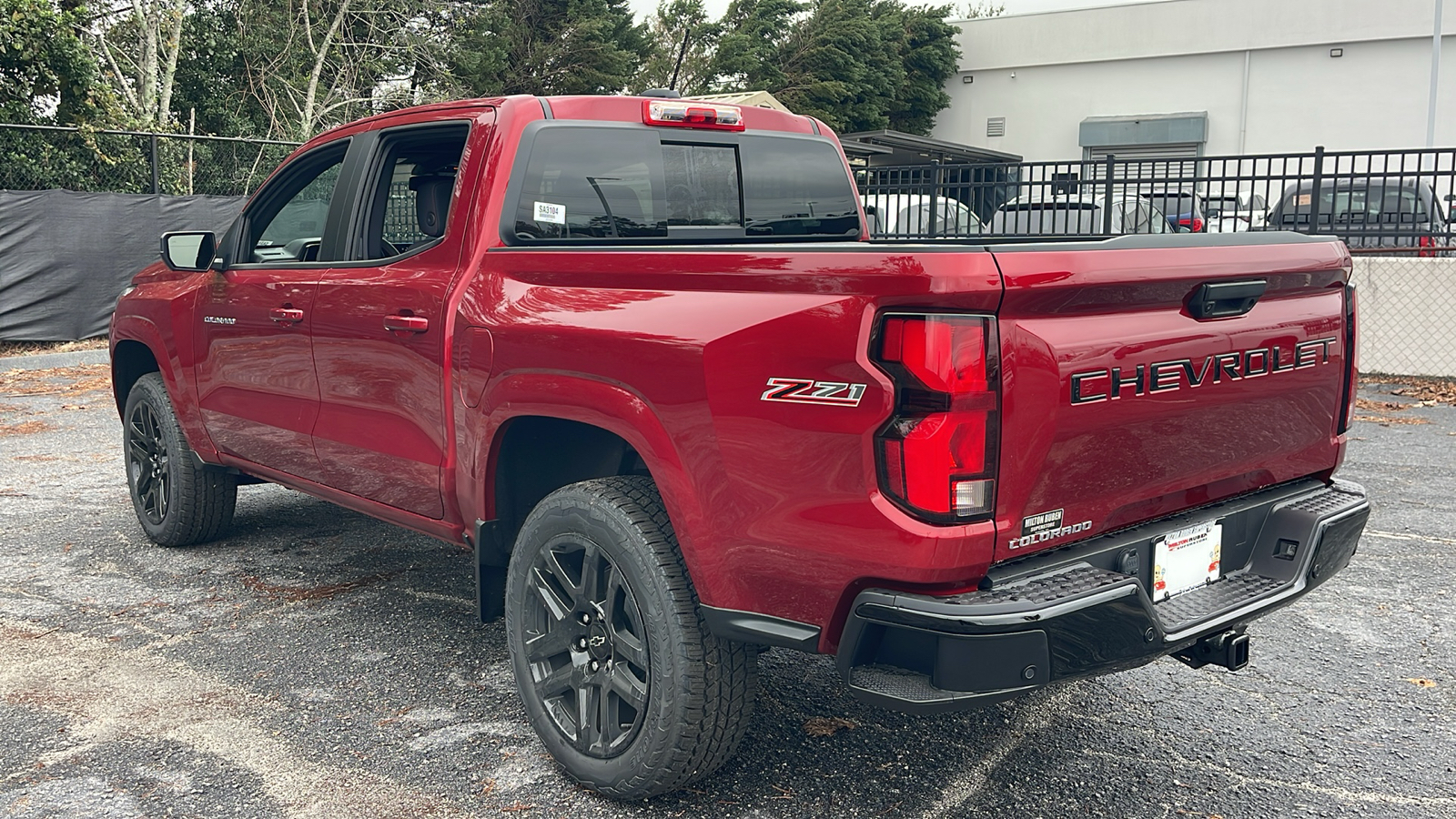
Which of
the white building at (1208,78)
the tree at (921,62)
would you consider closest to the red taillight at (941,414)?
the white building at (1208,78)

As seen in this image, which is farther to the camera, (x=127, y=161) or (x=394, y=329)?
(x=127, y=161)

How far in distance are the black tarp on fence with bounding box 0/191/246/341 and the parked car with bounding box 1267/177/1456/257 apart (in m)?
12.6

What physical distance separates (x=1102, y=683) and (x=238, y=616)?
10.7 feet

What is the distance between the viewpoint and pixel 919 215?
13.1 metres

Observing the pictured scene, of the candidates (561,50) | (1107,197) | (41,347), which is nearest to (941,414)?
(1107,197)

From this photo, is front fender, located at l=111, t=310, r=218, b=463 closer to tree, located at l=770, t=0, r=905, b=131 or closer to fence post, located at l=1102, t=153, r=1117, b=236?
fence post, located at l=1102, t=153, r=1117, b=236

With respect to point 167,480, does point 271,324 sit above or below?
above

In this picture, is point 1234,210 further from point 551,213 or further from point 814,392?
point 814,392

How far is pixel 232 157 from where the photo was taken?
15.6m

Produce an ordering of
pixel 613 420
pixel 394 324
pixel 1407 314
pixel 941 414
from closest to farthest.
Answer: pixel 941 414
pixel 613 420
pixel 394 324
pixel 1407 314

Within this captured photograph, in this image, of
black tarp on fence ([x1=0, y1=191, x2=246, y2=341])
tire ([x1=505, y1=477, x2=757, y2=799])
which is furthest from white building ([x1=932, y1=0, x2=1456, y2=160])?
tire ([x1=505, y1=477, x2=757, y2=799])

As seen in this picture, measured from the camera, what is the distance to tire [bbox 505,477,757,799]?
2.81 m

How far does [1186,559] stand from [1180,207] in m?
9.91

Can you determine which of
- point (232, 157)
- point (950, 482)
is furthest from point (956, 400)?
point (232, 157)
